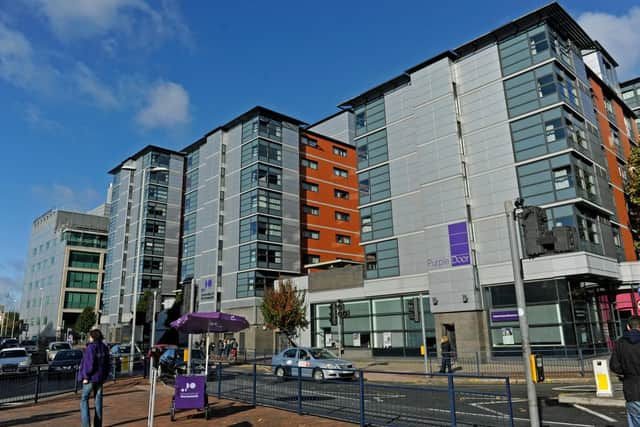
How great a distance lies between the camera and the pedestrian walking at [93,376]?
9219 millimetres

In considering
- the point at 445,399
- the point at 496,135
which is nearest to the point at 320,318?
the point at 496,135

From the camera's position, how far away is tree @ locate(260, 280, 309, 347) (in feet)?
128

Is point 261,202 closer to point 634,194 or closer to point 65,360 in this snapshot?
point 65,360

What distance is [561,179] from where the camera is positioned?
28.4 metres

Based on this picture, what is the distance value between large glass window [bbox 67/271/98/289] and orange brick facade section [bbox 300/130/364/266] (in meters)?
50.1

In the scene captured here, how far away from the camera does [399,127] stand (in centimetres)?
3706

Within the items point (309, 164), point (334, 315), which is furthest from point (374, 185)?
point (309, 164)

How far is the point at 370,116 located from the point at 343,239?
19438 millimetres

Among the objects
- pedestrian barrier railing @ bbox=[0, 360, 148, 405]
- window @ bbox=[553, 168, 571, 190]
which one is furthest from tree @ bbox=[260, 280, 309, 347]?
window @ bbox=[553, 168, 571, 190]

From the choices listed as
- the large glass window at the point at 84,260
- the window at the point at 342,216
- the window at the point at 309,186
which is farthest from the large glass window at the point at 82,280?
the window at the point at 342,216

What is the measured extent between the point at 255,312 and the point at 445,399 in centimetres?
3809

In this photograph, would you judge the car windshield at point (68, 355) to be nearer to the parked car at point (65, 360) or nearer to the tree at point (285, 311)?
the parked car at point (65, 360)

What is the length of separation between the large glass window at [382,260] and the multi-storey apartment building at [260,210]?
13.5 metres

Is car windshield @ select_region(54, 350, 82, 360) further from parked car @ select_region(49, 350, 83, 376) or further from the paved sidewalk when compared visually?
the paved sidewalk
